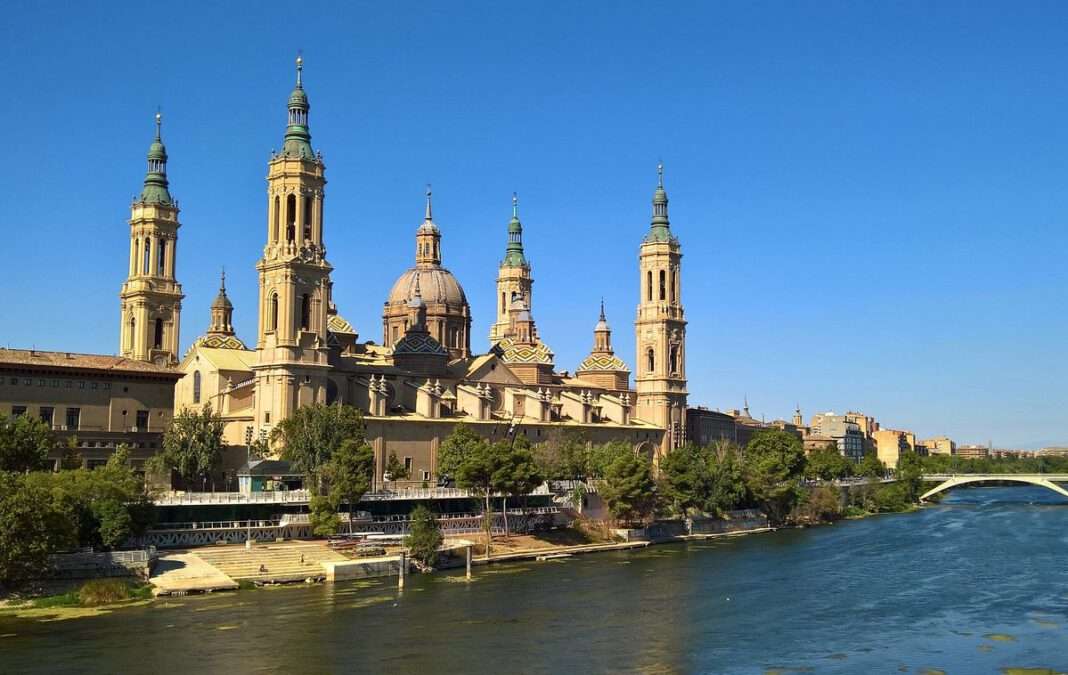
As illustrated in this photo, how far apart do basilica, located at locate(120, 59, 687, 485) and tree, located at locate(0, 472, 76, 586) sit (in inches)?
1257

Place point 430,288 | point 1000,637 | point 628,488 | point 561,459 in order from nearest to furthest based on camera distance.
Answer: point 1000,637 < point 628,488 < point 561,459 < point 430,288

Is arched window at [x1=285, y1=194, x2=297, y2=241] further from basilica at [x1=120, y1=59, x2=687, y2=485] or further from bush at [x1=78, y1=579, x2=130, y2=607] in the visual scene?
bush at [x1=78, y1=579, x2=130, y2=607]

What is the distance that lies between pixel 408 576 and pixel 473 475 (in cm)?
1369

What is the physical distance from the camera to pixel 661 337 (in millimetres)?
129625

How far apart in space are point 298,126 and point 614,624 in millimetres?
54863

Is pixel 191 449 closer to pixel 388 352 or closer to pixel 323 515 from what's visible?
pixel 323 515

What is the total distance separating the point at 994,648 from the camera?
158ft

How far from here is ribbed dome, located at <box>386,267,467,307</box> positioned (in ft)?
398

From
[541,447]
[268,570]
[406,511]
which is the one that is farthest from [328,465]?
[541,447]

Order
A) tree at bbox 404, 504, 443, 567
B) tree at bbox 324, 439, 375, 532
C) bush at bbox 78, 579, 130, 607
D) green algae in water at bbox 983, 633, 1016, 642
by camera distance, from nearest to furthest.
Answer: green algae in water at bbox 983, 633, 1016, 642, bush at bbox 78, 579, 130, 607, tree at bbox 404, 504, 443, 567, tree at bbox 324, 439, 375, 532

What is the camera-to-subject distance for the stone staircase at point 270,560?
63.0m

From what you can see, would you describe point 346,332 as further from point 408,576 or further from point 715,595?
point 715,595

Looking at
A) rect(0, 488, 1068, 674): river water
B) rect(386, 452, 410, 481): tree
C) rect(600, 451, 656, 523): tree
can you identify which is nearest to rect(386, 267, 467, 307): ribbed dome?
rect(386, 452, 410, 481): tree

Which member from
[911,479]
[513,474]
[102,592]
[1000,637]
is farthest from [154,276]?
[911,479]
